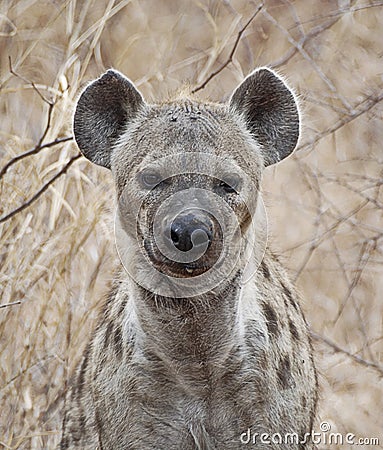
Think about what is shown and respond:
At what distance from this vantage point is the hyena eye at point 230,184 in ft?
9.87

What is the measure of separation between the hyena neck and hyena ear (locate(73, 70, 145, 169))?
1.64ft

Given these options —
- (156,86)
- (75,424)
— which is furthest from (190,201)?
(156,86)

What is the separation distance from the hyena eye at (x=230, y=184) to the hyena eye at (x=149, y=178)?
0.18m

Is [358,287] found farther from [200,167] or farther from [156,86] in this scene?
[200,167]

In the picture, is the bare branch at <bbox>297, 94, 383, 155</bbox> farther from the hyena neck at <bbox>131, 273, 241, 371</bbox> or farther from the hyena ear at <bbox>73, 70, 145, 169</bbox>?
the hyena neck at <bbox>131, 273, 241, 371</bbox>

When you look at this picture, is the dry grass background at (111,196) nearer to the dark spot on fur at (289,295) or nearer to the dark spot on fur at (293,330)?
the dark spot on fur at (289,295)

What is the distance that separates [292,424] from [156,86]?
250cm

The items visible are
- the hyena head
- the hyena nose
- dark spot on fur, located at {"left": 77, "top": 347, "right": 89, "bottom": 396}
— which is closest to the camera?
the hyena nose

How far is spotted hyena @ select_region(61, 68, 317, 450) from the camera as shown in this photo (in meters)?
2.97

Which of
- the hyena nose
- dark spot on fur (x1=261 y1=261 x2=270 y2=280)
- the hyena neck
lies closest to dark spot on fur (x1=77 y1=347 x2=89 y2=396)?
the hyena neck

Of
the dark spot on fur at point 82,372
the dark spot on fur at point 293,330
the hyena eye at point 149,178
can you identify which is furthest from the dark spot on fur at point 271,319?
the dark spot on fur at point 82,372

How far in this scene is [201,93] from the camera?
18.4ft

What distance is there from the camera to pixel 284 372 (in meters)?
3.30

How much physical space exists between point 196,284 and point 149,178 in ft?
1.07
